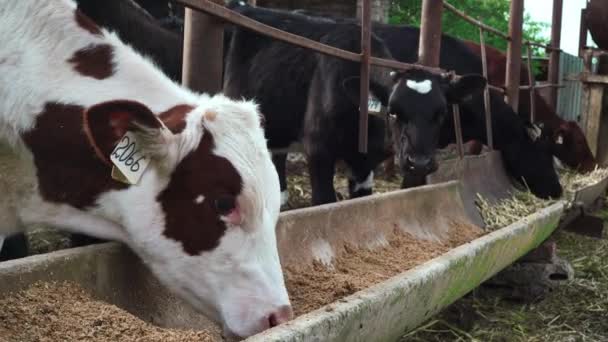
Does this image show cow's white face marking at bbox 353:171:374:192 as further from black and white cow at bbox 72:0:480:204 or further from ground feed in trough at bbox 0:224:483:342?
ground feed in trough at bbox 0:224:483:342

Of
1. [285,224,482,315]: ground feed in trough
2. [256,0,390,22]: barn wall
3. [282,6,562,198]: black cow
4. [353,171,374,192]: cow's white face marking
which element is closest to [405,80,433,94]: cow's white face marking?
[353,171,374,192]: cow's white face marking

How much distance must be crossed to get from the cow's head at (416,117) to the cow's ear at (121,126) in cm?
315

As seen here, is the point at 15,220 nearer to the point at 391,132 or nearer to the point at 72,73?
the point at 72,73

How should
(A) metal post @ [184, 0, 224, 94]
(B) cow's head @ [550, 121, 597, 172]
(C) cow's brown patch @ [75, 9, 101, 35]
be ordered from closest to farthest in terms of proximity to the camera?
(C) cow's brown patch @ [75, 9, 101, 35]
(A) metal post @ [184, 0, 224, 94]
(B) cow's head @ [550, 121, 597, 172]

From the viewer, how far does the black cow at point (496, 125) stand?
23.6ft

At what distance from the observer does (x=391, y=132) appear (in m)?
5.91

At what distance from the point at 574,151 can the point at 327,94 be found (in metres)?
4.31

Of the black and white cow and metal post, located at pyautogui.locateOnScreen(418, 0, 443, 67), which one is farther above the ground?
metal post, located at pyautogui.locateOnScreen(418, 0, 443, 67)

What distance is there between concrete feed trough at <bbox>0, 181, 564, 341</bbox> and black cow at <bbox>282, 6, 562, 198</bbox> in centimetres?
277

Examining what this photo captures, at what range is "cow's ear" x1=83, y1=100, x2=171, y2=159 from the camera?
2.46 meters

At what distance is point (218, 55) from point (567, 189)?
16.2ft

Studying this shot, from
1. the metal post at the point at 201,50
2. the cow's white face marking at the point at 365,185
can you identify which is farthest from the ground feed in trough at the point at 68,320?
the cow's white face marking at the point at 365,185

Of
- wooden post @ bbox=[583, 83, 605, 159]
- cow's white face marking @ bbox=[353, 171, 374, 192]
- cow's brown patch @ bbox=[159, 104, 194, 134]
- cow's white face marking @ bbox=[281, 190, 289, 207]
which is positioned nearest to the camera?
cow's brown patch @ bbox=[159, 104, 194, 134]

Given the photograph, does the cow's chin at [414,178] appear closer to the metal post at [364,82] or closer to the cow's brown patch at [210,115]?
the metal post at [364,82]
